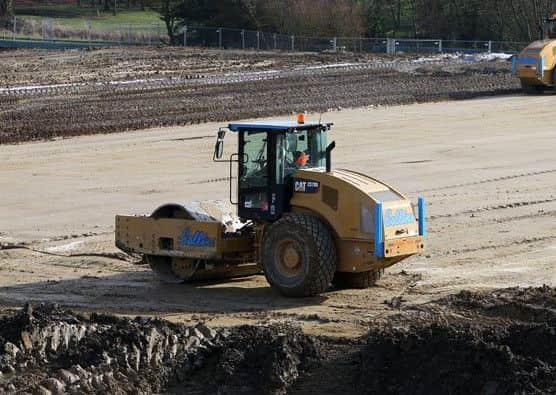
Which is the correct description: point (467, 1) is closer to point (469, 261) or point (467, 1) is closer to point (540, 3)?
point (540, 3)

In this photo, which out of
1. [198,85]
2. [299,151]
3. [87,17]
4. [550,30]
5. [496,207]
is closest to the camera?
[299,151]

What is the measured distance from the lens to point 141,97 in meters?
39.4

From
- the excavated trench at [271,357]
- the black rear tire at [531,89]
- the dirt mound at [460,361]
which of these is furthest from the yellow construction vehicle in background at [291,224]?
the black rear tire at [531,89]

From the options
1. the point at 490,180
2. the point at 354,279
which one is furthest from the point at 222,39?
the point at 354,279

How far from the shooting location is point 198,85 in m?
43.2

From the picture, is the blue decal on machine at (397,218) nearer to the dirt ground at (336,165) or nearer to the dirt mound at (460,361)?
the dirt ground at (336,165)

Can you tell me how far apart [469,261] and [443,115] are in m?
19.2

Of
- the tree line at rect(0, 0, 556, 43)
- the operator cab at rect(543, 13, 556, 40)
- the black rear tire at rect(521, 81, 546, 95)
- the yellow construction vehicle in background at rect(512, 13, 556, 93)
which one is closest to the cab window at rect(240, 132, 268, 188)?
the yellow construction vehicle in background at rect(512, 13, 556, 93)

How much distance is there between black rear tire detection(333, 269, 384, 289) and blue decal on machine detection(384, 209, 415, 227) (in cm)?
101

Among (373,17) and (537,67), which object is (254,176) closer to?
(537,67)

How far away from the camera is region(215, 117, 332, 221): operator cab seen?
570 inches

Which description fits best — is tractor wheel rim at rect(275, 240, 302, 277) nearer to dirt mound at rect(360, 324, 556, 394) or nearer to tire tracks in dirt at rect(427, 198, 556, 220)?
dirt mound at rect(360, 324, 556, 394)

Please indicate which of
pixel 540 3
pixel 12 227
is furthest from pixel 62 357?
pixel 540 3

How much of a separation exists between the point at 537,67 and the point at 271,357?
31.8 m
